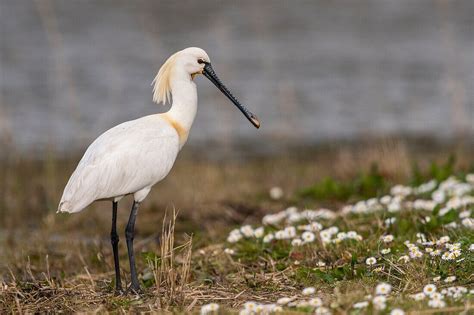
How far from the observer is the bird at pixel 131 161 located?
674cm

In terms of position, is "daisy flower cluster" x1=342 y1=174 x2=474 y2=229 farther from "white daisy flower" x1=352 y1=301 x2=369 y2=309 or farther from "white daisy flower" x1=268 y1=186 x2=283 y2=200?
"white daisy flower" x1=352 y1=301 x2=369 y2=309

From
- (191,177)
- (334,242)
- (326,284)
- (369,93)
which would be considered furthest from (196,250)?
(369,93)

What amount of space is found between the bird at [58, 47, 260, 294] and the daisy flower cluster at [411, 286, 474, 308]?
7.15 ft

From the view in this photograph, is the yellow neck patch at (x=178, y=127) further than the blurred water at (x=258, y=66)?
No

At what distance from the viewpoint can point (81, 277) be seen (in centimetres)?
742

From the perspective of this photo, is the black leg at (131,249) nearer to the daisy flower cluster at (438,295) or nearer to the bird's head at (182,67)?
the bird's head at (182,67)

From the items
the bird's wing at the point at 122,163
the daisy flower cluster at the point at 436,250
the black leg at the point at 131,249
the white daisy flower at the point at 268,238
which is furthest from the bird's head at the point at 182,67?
the daisy flower cluster at the point at 436,250

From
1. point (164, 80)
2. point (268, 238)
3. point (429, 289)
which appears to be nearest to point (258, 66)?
point (268, 238)

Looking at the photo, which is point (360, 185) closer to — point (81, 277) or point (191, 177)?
point (191, 177)

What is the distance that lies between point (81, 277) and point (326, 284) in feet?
6.86

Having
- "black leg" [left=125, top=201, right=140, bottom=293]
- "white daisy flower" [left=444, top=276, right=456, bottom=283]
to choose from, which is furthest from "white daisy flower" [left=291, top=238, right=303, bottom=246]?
"white daisy flower" [left=444, top=276, right=456, bottom=283]

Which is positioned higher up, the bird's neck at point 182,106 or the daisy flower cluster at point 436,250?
the bird's neck at point 182,106

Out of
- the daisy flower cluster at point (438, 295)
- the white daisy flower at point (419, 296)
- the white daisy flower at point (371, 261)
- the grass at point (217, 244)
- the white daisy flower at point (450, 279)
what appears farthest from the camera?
the white daisy flower at point (371, 261)

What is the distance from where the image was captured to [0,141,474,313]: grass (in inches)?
246
